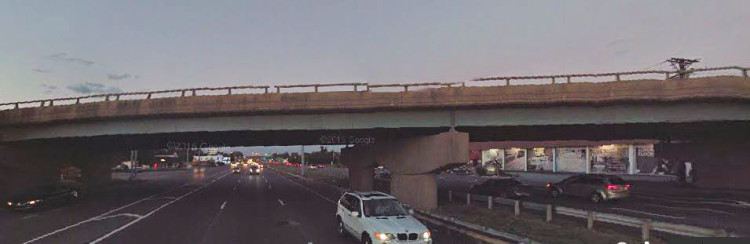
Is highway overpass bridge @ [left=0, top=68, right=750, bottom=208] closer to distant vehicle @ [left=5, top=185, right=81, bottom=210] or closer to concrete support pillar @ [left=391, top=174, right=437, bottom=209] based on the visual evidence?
→ concrete support pillar @ [left=391, top=174, right=437, bottom=209]

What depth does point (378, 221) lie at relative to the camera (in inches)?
469

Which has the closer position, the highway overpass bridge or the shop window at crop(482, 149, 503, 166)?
the highway overpass bridge

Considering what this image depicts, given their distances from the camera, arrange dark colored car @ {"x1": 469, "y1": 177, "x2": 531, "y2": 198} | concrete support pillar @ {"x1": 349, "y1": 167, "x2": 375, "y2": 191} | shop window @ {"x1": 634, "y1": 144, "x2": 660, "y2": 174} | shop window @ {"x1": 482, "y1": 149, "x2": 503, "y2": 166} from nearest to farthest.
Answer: dark colored car @ {"x1": 469, "y1": 177, "x2": 531, "y2": 198} < concrete support pillar @ {"x1": 349, "y1": 167, "x2": 375, "y2": 191} < shop window @ {"x1": 634, "y1": 144, "x2": 660, "y2": 174} < shop window @ {"x1": 482, "y1": 149, "x2": 503, "y2": 166}

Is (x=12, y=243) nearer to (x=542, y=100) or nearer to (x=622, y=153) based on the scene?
(x=542, y=100)

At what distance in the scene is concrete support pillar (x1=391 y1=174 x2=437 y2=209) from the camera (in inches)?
861

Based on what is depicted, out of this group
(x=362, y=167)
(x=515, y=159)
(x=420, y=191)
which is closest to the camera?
(x=420, y=191)

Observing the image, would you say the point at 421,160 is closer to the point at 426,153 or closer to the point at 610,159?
the point at 426,153

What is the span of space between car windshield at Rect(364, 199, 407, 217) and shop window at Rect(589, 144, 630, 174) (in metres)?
53.4

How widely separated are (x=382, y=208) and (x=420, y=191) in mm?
9289

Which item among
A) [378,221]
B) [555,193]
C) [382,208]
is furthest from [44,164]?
[555,193]

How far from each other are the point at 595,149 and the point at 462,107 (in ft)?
155

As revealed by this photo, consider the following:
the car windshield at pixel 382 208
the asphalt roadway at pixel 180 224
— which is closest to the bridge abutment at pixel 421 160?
the asphalt roadway at pixel 180 224

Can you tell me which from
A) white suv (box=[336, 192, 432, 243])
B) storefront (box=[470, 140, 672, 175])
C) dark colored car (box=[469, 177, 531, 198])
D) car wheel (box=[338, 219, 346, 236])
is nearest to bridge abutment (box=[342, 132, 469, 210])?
dark colored car (box=[469, 177, 531, 198])

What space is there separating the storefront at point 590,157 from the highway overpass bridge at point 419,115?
2759 centimetres
